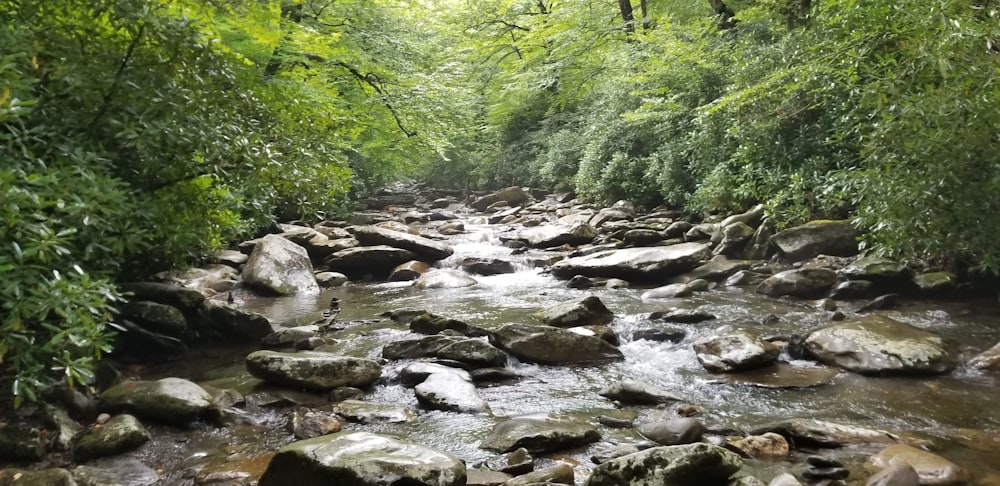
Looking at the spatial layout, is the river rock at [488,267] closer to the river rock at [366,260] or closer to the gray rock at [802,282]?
the river rock at [366,260]

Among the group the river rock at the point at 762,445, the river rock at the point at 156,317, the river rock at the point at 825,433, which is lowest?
the river rock at the point at 825,433

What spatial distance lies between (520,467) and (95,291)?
2.98 metres

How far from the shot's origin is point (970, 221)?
629 centimetres

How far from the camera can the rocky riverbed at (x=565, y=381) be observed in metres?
4.08

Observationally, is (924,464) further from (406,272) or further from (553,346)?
(406,272)

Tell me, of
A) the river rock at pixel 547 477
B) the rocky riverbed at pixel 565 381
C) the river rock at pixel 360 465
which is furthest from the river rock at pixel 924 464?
the river rock at pixel 360 465

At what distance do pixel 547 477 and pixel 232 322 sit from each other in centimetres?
547

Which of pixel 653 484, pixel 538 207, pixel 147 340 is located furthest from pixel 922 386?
pixel 538 207

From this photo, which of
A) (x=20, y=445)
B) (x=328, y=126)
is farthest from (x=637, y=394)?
(x=328, y=126)

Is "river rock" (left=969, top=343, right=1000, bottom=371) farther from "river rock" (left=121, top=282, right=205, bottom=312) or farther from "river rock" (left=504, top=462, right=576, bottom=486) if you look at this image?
"river rock" (left=121, top=282, right=205, bottom=312)

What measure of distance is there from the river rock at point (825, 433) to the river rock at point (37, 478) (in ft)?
15.6

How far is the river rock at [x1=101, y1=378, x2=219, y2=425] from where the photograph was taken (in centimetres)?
510

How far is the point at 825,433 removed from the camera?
452cm

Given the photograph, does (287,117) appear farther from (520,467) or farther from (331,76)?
(331,76)
